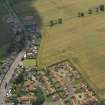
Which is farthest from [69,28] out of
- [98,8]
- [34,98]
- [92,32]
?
[34,98]

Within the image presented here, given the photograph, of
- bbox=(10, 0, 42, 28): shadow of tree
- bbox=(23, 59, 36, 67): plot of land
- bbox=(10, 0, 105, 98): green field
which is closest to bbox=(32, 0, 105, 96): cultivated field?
bbox=(10, 0, 105, 98): green field

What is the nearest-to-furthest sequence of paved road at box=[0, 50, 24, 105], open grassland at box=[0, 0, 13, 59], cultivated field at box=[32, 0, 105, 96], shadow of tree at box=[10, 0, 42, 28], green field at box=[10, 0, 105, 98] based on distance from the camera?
paved road at box=[0, 50, 24, 105], green field at box=[10, 0, 105, 98], cultivated field at box=[32, 0, 105, 96], open grassland at box=[0, 0, 13, 59], shadow of tree at box=[10, 0, 42, 28]

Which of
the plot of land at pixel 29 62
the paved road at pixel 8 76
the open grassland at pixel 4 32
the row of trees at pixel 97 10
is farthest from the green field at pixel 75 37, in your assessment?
the paved road at pixel 8 76

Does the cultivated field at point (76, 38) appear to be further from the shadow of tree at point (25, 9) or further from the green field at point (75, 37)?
the shadow of tree at point (25, 9)

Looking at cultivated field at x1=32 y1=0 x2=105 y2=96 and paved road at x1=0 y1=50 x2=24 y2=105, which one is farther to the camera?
cultivated field at x1=32 y1=0 x2=105 y2=96

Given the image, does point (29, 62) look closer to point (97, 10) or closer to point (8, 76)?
point (8, 76)

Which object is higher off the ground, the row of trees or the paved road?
the row of trees

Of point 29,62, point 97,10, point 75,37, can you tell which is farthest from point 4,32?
point 97,10

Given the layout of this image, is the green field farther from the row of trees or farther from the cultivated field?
the row of trees

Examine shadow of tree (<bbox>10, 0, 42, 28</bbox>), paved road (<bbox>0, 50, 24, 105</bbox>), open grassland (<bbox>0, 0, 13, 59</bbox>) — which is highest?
shadow of tree (<bbox>10, 0, 42, 28</bbox>)

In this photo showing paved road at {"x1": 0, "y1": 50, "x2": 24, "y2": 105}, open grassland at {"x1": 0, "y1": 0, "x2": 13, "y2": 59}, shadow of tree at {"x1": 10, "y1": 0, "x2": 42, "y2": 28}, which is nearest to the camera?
paved road at {"x1": 0, "y1": 50, "x2": 24, "y2": 105}
